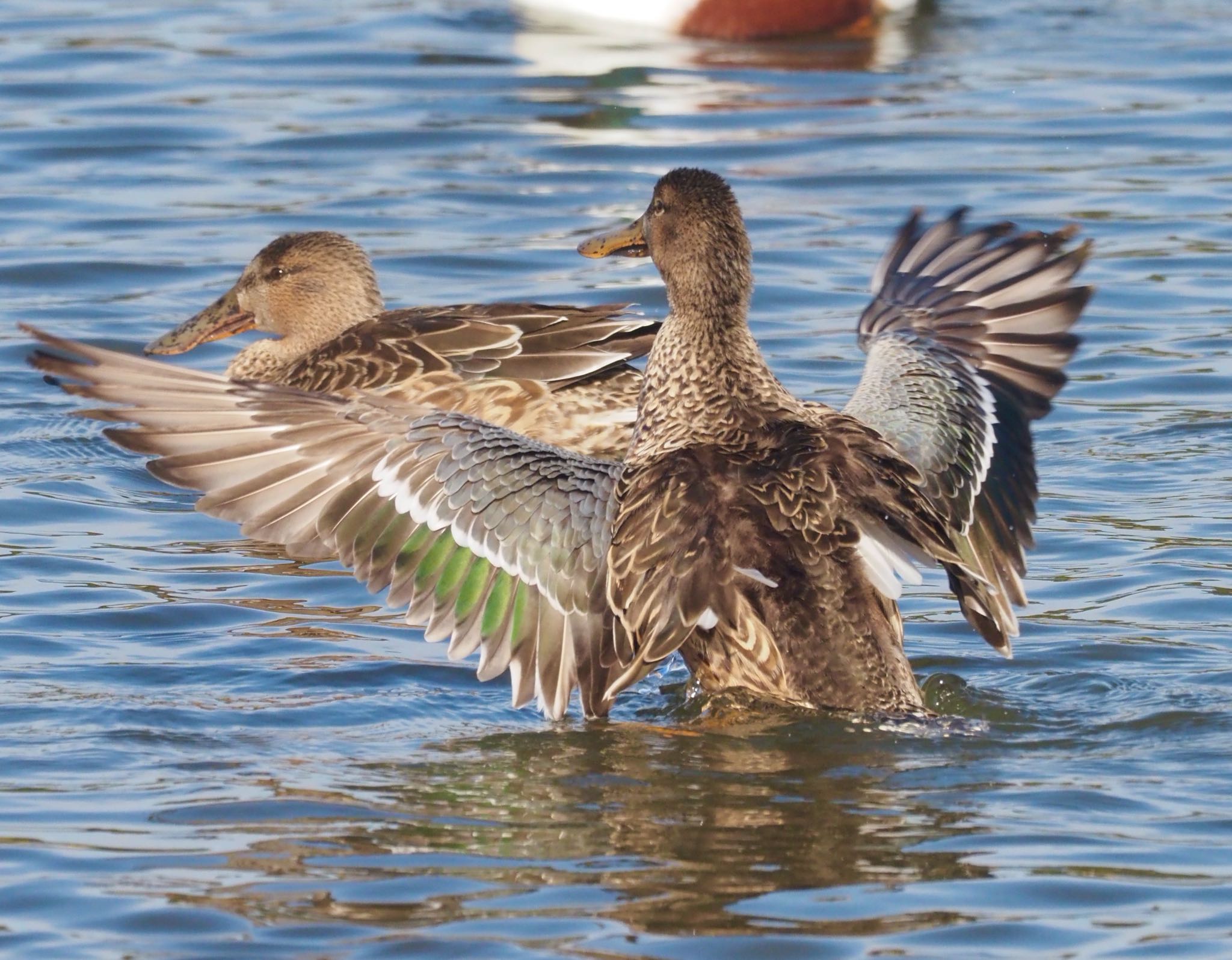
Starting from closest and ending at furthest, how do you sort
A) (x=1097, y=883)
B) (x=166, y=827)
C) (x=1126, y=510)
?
(x=1097, y=883)
(x=166, y=827)
(x=1126, y=510)

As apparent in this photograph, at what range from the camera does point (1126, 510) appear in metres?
7.52

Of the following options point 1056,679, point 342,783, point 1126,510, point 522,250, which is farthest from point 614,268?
point 342,783

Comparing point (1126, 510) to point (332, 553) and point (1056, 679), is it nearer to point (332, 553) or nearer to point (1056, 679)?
point (1056, 679)

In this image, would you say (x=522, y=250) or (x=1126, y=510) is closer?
(x=1126, y=510)

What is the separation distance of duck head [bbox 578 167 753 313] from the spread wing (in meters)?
1.43

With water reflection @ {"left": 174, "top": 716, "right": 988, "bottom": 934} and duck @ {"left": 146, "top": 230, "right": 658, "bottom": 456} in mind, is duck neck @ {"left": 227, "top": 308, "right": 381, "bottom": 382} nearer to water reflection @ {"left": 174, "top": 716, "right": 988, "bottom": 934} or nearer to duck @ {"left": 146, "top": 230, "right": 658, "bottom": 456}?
duck @ {"left": 146, "top": 230, "right": 658, "bottom": 456}

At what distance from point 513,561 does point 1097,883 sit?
66.4 inches

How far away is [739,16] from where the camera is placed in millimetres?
13562

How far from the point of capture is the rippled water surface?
14.9 ft

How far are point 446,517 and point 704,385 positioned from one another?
763mm

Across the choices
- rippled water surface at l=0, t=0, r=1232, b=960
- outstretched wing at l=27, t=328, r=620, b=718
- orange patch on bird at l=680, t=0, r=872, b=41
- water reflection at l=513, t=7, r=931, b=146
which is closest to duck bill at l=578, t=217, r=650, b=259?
outstretched wing at l=27, t=328, r=620, b=718

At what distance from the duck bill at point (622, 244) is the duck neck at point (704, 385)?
2.04 feet

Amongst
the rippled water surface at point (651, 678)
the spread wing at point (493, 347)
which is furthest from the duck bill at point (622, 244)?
the rippled water surface at point (651, 678)

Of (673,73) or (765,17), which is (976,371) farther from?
(765,17)
